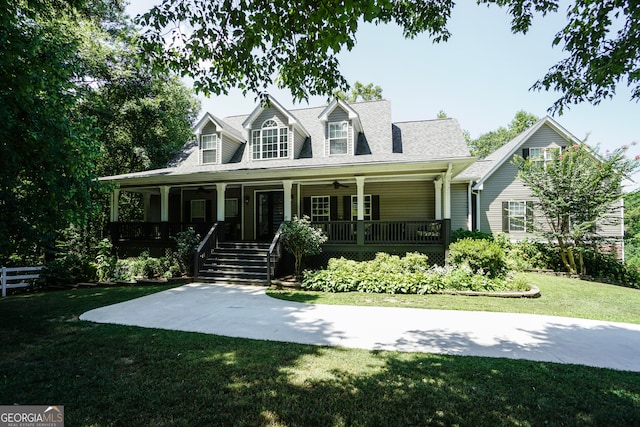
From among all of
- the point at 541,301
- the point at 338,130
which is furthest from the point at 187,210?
the point at 541,301

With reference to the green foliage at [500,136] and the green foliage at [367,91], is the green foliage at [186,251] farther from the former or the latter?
the green foliage at [500,136]

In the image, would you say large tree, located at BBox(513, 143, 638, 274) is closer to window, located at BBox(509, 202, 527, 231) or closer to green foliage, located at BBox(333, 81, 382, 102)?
window, located at BBox(509, 202, 527, 231)

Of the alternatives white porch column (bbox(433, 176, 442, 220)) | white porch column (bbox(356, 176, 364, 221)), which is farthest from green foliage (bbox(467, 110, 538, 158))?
white porch column (bbox(356, 176, 364, 221))

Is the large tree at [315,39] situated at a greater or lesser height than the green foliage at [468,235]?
greater

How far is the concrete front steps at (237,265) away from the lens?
9.70 meters

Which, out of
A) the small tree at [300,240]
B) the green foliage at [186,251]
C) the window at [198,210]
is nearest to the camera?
the small tree at [300,240]

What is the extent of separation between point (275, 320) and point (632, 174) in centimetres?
1426

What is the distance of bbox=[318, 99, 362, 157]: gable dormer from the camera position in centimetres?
1259

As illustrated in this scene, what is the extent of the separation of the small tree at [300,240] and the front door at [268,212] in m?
3.89

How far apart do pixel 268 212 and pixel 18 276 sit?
888 cm

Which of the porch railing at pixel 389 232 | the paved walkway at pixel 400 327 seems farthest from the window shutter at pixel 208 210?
the paved walkway at pixel 400 327

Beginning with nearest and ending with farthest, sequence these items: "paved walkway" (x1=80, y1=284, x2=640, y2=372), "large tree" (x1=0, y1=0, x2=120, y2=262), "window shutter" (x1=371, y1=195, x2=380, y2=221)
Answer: "paved walkway" (x1=80, y1=284, x2=640, y2=372)
"large tree" (x1=0, y1=0, x2=120, y2=262)
"window shutter" (x1=371, y1=195, x2=380, y2=221)

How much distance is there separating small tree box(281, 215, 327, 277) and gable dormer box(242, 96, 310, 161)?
4.43 meters

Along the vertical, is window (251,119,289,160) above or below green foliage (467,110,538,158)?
below
